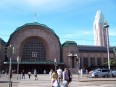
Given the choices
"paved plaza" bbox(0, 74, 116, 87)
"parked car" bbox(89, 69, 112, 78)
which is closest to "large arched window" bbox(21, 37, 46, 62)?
"parked car" bbox(89, 69, 112, 78)

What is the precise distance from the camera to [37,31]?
87750 millimetres

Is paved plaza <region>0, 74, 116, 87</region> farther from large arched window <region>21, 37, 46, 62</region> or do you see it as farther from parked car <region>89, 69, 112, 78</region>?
large arched window <region>21, 37, 46, 62</region>

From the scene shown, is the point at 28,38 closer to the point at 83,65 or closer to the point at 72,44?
the point at 72,44

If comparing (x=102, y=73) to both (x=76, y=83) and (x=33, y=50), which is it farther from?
(x=33, y=50)

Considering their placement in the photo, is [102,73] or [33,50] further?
[33,50]

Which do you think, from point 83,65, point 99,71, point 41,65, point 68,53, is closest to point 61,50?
point 68,53

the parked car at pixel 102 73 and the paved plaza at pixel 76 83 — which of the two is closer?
the paved plaza at pixel 76 83

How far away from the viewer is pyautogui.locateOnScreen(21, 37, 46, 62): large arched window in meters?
88.7

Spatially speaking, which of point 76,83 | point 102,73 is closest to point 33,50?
point 102,73

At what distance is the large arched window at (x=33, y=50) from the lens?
291ft

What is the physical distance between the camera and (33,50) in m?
88.9

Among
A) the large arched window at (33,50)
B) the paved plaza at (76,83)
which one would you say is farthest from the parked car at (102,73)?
the large arched window at (33,50)

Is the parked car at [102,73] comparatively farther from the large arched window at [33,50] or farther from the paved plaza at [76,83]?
the large arched window at [33,50]

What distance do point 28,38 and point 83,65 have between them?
26978mm
